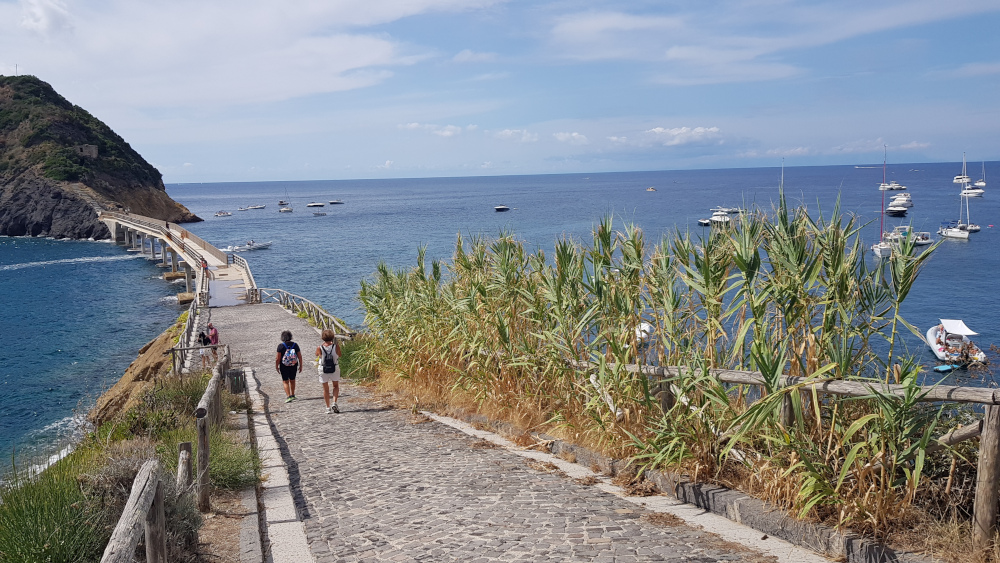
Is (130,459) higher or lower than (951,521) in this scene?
higher

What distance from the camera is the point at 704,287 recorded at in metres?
6.54

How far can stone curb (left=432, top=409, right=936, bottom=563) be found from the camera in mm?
4707

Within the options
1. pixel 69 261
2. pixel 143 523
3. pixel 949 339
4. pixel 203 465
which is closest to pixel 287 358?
pixel 203 465

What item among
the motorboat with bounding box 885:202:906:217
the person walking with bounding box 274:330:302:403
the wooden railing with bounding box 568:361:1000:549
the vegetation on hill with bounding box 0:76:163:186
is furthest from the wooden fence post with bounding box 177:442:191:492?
the vegetation on hill with bounding box 0:76:163:186

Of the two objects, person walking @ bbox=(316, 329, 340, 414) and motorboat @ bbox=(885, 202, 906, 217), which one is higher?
motorboat @ bbox=(885, 202, 906, 217)

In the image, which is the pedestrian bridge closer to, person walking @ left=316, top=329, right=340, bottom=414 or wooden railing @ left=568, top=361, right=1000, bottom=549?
person walking @ left=316, top=329, right=340, bottom=414

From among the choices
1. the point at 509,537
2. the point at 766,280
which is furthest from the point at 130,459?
the point at 766,280

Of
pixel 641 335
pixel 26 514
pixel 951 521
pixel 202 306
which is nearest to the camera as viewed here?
pixel 26 514

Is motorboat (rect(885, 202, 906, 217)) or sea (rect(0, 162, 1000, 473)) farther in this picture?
motorboat (rect(885, 202, 906, 217))

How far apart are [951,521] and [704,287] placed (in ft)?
8.66

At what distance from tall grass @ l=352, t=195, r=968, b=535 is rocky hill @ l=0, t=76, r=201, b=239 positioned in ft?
305

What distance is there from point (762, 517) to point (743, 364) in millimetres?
1464

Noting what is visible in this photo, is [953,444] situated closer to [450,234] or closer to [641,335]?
[641,335]

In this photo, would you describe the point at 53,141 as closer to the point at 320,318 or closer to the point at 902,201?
the point at 320,318
